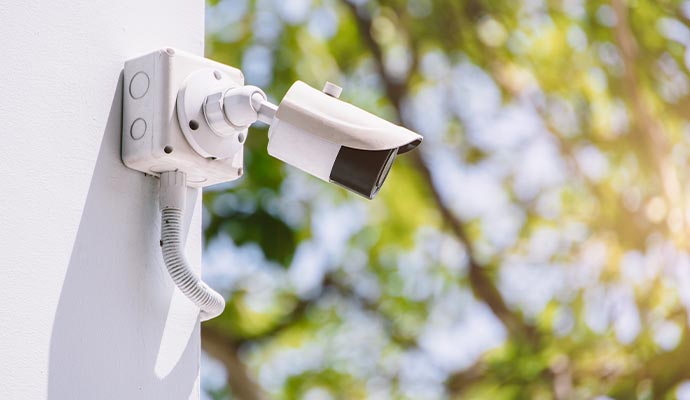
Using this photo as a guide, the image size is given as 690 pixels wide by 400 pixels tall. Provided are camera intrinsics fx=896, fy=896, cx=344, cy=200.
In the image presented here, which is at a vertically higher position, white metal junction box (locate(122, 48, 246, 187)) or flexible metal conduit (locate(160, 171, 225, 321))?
white metal junction box (locate(122, 48, 246, 187))

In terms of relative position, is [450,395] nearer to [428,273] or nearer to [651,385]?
[428,273]

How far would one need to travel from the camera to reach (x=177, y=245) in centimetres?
57

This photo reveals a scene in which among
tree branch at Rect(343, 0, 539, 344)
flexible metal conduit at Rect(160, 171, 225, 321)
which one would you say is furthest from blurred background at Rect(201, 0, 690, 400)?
flexible metal conduit at Rect(160, 171, 225, 321)

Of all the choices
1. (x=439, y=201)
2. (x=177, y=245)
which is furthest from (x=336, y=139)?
(x=439, y=201)

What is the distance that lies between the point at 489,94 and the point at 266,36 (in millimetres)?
658

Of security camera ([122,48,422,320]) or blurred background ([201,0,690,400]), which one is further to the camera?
blurred background ([201,0,690,400])

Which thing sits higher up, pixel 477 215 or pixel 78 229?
pixel 78 229

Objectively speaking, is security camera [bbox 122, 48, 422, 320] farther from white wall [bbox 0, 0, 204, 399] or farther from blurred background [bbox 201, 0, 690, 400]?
blurred background [bbox 201, 0, 690, 400]

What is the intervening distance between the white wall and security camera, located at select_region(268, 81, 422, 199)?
0.11 m

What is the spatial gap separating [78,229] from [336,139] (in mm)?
165

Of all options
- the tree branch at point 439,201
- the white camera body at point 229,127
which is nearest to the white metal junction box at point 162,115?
the white camera body at point 229,127

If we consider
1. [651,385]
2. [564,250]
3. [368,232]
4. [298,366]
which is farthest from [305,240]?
[651,385]

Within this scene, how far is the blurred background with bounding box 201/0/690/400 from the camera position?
238 cm

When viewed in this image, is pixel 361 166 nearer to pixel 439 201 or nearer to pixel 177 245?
pixel 177 245
